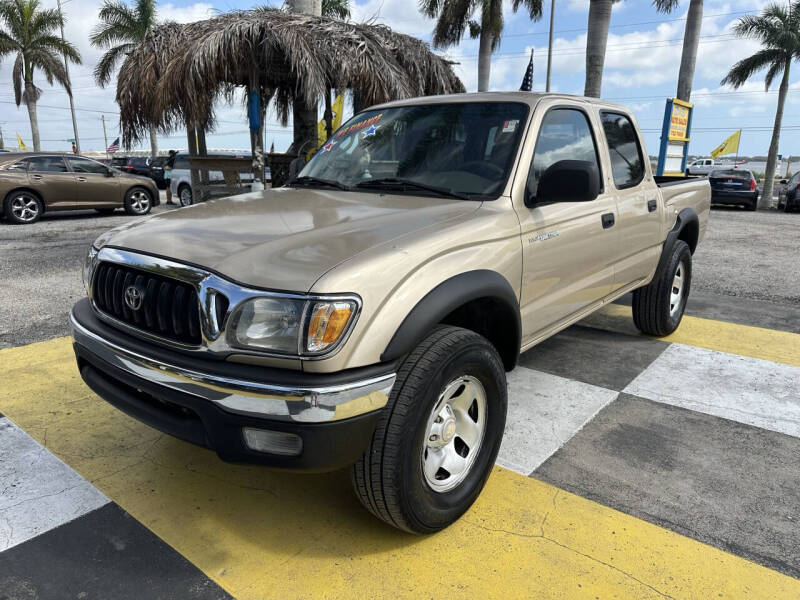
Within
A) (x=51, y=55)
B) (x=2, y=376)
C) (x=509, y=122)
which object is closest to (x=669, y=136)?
(x=509, y=122)

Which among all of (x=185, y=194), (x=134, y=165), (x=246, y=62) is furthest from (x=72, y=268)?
(x=134, y=165)

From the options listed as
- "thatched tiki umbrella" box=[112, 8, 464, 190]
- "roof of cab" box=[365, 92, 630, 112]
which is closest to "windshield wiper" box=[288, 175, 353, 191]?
"roof of cab" box=[365, 92, 630, 112]

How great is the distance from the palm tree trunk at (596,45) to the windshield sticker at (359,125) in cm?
1379

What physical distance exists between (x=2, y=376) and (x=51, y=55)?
32.1 m

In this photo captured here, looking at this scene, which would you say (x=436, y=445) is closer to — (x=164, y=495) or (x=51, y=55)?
(x=164, y=495)

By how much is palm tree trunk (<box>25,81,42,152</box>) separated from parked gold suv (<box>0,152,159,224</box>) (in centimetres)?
2054

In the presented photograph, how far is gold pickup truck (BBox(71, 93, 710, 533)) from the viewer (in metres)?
1.99

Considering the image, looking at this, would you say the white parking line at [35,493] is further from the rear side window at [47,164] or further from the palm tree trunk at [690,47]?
the palm tree trunk at [690,47]

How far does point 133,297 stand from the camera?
232 centimetres

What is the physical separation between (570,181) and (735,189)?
1955 cm

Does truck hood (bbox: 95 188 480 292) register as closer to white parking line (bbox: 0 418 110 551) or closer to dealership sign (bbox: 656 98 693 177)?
white parking line (bbox: 0 418 110 551)

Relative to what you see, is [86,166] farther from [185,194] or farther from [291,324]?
[291,324]

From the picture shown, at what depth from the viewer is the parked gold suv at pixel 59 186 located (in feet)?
41.1

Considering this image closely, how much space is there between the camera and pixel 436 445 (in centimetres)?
242
